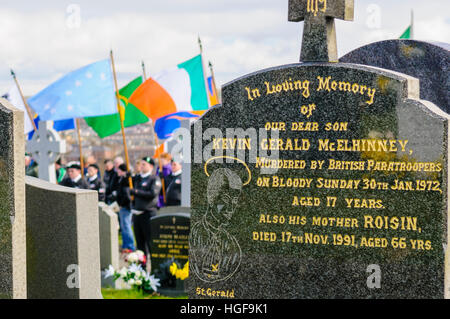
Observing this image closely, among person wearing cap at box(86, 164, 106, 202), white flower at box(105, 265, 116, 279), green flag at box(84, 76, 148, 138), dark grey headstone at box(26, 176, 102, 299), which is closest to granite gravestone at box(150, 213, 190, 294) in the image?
white flower at box(105, 265, 116, 279)

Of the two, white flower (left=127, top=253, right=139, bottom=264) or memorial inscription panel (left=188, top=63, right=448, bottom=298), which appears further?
white flower (left=127, top=253, right=139, bottom=264)

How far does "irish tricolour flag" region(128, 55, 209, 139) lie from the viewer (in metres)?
12.2

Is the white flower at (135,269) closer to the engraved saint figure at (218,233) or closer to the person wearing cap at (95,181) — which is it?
the engraved saint figure at (218,233)

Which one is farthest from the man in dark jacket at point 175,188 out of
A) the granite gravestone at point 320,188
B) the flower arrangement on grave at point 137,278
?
the granite gravestone at point 320,188

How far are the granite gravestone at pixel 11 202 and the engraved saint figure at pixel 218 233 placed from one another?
152 centimetres

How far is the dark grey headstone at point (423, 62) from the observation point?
18.9 feet

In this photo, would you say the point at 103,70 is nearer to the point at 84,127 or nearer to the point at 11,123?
the point at 11,123

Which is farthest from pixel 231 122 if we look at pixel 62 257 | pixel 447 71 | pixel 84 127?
pixel 84 127

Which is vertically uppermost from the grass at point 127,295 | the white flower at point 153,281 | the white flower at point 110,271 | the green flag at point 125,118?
the green flag at point 125,118

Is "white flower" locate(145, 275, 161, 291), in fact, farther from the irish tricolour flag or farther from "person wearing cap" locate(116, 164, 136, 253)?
the irish tricolour flag

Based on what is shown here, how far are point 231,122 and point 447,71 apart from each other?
1.81 meters

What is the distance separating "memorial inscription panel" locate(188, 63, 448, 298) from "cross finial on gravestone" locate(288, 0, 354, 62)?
4.6 inches

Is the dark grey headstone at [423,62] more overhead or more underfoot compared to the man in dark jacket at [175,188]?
more overhead

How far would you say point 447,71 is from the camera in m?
5.71
